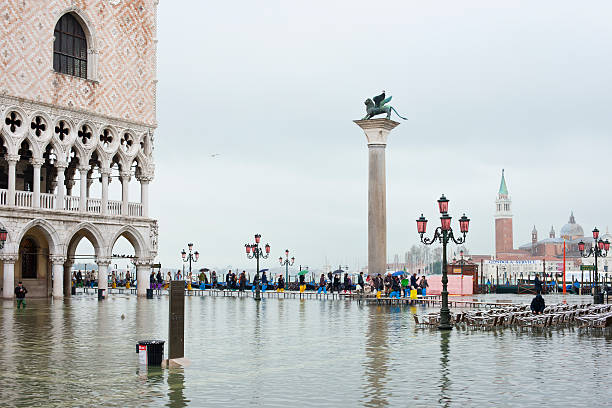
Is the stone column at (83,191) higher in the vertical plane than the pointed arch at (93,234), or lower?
higher

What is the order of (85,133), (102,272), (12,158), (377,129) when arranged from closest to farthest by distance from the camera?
(12,158), (377,129), (85,133), (102,272)

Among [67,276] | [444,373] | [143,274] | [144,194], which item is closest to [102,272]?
[143,274]

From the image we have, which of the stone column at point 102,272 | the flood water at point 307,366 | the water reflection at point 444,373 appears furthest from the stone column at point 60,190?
the water reflection at point 444,373

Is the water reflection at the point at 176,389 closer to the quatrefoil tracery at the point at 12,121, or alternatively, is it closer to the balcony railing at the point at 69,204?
the balcony railing at the point at 69,204

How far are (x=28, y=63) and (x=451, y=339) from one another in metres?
25.5

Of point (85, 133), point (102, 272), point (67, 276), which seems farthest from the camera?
point (67, 276)

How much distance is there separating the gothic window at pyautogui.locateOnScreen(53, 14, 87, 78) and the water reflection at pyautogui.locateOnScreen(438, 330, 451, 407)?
1037 inches

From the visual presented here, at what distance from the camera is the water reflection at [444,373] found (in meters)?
10.5

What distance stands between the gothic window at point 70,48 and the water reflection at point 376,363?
2244cm

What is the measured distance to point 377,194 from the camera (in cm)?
3800

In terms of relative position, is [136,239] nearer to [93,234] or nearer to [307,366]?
[93,234]

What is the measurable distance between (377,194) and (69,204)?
14.2 meters

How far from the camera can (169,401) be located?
10453mm

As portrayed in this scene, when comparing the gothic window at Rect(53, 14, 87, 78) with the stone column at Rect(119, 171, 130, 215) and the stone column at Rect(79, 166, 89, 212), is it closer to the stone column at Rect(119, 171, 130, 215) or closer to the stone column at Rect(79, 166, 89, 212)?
the stone column at Rect(79, 166, 89, 212)
